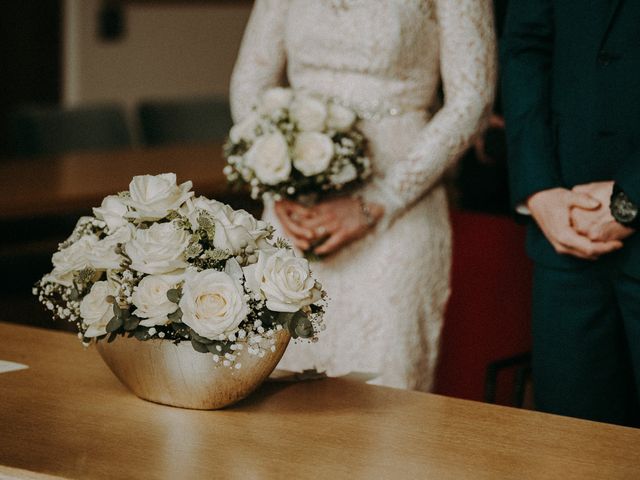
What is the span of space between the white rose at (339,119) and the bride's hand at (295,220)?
0.68 ft

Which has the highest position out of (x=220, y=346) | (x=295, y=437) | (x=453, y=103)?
(x=453, y=103)

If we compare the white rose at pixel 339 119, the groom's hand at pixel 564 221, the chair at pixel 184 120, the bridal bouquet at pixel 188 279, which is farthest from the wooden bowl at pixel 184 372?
the chair at pixel 184 120

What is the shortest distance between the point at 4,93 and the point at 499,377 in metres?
4.62

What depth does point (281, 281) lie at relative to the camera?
5.11ft

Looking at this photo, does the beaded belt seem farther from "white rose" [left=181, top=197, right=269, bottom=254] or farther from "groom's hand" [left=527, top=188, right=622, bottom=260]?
"white rose" [left=181, top=197, right=269, bottom=254]

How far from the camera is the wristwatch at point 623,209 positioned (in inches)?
79.0

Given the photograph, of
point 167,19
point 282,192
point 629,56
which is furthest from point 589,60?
point 167,19

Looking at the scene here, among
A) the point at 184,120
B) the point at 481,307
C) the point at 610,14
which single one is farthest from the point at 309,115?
the point at 184,120

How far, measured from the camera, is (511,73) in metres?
2.25

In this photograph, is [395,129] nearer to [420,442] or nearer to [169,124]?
[420,442]

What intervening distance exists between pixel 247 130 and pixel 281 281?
2.96ft

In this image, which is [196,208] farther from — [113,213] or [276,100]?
[276,100]

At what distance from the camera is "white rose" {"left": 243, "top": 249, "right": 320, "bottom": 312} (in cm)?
156

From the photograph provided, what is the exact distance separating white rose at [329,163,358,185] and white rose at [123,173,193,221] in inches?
28.4
